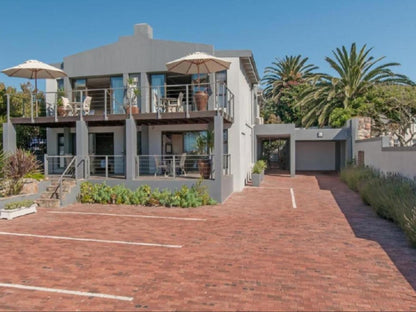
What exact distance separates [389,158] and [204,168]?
761 centimetres

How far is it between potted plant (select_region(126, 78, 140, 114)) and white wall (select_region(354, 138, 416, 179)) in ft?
34.8

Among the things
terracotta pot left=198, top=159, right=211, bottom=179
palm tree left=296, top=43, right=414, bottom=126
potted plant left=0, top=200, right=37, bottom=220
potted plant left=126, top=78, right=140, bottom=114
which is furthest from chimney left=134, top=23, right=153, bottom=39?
palm tree left=296, top=43, right=414, bottom=126

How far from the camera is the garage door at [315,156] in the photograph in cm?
2802

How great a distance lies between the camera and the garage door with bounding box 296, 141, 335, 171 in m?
28.0

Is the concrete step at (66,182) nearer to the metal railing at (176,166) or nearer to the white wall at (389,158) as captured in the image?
the metal railing at (176,166)

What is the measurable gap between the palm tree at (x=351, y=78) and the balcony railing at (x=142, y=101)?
510 inches

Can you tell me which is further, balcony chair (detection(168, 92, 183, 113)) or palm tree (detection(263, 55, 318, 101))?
palm tree (detection(263, 55, 318, 101))

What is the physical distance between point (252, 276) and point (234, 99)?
36.9 ft

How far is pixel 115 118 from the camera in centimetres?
1414

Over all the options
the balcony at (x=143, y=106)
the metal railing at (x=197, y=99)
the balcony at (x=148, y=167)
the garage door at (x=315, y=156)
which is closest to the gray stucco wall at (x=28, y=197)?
the balcony at (x=148, y=167)

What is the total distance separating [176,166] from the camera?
14500 mm

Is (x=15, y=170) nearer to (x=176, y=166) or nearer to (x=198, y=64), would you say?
(x=176, y=166)

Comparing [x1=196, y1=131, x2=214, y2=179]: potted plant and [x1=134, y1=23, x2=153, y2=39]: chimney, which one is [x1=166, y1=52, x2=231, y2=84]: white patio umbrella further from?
[x1=134, y1=23, x2=153, y2=39]: chimney

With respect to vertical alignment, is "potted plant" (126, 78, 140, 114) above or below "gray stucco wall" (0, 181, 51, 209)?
above
